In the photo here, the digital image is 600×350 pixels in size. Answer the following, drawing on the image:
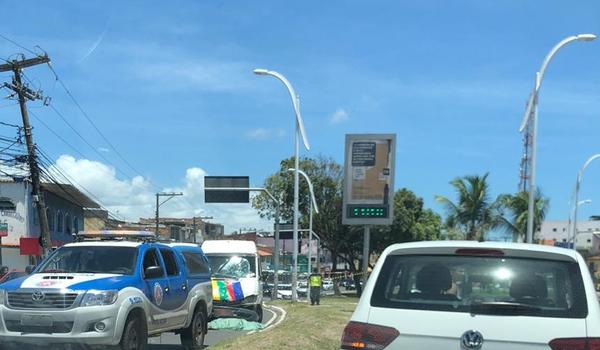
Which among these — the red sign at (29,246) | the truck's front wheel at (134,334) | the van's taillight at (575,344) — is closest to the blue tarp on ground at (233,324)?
the truck's front wheel at (134,334)

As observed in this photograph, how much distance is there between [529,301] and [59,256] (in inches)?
327

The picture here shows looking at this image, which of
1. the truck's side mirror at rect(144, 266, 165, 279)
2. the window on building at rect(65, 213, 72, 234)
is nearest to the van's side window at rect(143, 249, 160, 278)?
the truck's side mirror at rect(144, 266, 165, 279)

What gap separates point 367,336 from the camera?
4.82 metres

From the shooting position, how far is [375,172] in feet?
69.3

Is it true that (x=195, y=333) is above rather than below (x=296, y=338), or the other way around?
below

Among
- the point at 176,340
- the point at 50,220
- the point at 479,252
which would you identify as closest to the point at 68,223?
the point at 50,220

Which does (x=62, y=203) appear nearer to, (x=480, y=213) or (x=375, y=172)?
(x=480, y=213)

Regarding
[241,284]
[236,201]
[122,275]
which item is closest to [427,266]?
[122,275]

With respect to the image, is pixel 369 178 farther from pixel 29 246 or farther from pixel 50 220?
pixel 50 220

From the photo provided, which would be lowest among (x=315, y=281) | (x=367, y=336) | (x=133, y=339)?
(x=315, y=281)

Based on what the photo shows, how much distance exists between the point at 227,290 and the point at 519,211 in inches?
1189

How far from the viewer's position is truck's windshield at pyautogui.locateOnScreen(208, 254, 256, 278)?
20.5m

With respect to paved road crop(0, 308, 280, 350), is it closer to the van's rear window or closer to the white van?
the white van

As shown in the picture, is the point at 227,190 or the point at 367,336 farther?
the point at 227,190
